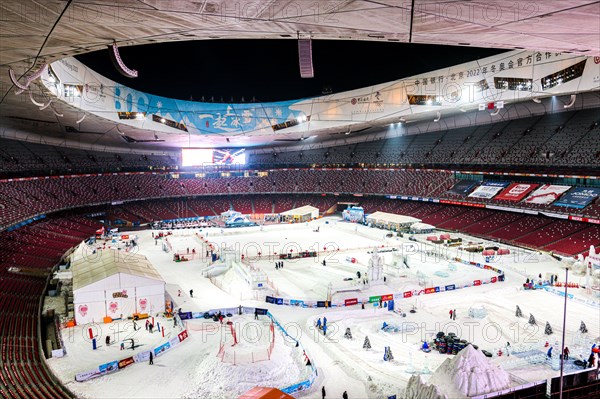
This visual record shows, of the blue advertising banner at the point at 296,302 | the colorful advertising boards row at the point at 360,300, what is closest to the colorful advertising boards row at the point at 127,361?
the colorful advertising boards row at the point at 360,300

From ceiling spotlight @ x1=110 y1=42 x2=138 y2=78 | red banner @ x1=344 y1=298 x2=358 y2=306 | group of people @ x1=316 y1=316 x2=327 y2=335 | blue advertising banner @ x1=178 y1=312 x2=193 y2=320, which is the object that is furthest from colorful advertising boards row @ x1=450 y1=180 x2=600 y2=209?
ceiling spotlight @ x1=110 y1=42 x2=138 y2=78

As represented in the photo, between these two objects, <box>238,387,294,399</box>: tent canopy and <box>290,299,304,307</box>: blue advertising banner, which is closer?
<box>238,387,294,399</box>: tent canopy

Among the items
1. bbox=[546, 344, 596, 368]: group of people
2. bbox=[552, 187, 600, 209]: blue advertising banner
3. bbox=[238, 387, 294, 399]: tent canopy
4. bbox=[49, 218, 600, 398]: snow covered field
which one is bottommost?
bbox=[49, 218, 600, 398]: snow covered field

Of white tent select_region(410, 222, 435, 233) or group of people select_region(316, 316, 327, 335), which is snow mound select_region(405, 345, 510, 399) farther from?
white tent select_region(410, 222, 435, 233)

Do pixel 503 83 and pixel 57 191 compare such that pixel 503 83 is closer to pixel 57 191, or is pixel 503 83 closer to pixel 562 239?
pixel 562 239

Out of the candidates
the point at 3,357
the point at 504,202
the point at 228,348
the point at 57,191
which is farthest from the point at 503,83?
the point at 57,191

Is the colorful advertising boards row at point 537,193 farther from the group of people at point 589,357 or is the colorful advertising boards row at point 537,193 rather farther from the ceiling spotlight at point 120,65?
the ceiling spotlight at point 120,65

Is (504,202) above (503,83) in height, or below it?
below
